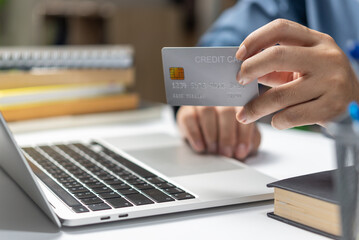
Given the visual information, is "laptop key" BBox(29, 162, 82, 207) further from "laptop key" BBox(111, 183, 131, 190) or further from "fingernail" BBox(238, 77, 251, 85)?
"fingernail" BBox(238, 77, 251, 85)

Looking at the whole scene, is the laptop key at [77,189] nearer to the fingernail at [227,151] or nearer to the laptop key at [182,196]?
the laptop key at [182,196]

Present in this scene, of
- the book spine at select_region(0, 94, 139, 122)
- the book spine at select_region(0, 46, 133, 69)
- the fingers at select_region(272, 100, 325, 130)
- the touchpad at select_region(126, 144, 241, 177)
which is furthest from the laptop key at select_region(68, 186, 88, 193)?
the book spine at select_region(0, 46, 133, 69)

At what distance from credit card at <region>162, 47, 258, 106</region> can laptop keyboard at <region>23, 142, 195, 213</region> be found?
0.11 m

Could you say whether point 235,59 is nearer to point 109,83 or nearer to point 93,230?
point 93,230

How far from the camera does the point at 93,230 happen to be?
1.47 feet

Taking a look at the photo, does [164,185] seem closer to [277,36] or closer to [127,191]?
[127,191]

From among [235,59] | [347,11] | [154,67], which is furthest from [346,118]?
[154,67]

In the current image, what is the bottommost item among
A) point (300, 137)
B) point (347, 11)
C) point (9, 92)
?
point (300, 137)

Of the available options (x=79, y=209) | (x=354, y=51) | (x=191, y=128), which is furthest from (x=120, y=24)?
(x=354, y=51)

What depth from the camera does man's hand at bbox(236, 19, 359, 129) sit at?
47 cm

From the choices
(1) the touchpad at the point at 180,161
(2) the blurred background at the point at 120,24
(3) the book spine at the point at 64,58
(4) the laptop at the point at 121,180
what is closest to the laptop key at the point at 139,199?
(4) the laptop at the point at 121,180

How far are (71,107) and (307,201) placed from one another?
0.77m

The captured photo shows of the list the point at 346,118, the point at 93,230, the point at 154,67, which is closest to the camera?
the point at 346,118

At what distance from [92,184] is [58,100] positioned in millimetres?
599
